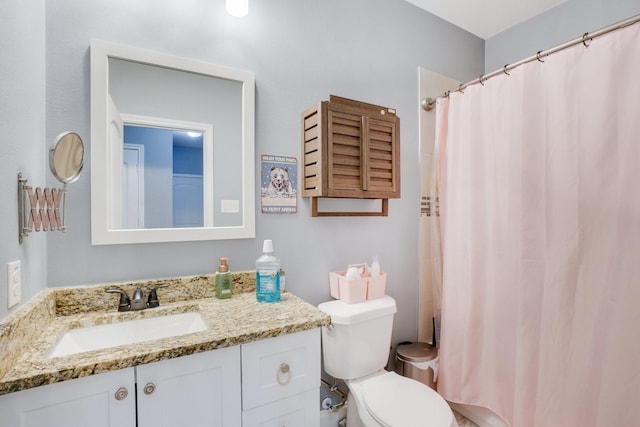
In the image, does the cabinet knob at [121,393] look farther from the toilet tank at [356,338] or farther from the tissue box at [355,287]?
the tissue box at [355,287]

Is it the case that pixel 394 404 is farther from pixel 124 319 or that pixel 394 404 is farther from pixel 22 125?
pixel 22 125

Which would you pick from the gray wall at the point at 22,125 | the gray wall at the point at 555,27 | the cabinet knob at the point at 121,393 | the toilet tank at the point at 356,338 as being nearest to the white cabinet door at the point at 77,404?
the cabinet knob at the point at 121,393

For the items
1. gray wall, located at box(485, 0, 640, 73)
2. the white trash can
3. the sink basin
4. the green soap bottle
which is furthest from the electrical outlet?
gray wall, located at box(485, 0, 640, 73)

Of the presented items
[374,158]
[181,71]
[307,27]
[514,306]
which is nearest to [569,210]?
[514,306]

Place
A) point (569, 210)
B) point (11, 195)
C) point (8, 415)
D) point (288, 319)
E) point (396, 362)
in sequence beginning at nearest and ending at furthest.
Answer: point (8, 415) < point (11, 195) < point (288, 319) < point (569, 210) < point (396, 362)

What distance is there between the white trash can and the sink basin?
1.24m

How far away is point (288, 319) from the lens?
1.10 meters

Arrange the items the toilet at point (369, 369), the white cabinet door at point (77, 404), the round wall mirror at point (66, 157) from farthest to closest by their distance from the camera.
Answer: the toilet at point (369, 369) → the round wall mirror at point (66, 157) → the white cabinet door at point (77, 404)

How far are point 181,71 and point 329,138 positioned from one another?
2.29 feet

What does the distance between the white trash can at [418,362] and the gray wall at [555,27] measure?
211 cm

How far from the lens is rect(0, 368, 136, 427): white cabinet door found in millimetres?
735

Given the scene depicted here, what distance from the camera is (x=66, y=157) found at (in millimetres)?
1015

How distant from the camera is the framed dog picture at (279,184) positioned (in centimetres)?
152

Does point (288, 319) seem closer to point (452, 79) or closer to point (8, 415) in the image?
point (8, 415)
